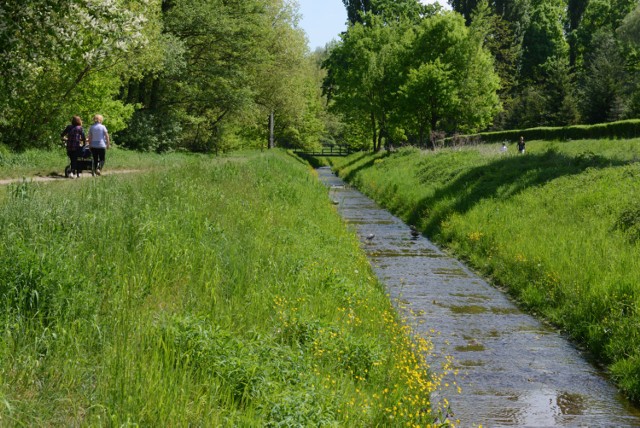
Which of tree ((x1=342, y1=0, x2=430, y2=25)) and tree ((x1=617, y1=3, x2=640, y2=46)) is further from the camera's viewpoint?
tree ((x1=342, y1=0, x2=430, y2=25))

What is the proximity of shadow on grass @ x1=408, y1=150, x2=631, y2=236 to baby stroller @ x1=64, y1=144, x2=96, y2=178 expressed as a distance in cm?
1021

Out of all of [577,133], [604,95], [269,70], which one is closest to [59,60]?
[269,70]

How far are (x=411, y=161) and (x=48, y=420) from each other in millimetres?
31330

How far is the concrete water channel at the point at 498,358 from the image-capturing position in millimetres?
6605

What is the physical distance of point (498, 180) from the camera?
2052cm

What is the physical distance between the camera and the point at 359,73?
54.4m

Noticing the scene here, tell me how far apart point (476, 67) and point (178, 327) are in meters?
40.5

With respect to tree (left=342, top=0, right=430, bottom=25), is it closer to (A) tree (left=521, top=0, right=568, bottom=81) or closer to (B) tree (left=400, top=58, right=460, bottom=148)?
(A) tree (left=521, top=0, right=568, bottom=81)

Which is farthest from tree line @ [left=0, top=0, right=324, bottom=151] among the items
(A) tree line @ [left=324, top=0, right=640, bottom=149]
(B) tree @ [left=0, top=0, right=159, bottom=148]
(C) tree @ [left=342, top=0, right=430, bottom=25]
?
(C) tree @ [left=342, top=0, right=430, bottom=25]

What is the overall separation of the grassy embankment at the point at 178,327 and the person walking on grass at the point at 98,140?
25.5 feet

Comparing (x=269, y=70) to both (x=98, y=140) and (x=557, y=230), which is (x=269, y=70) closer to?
(x=98, y=140)

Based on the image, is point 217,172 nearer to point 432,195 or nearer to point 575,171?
point 432,195

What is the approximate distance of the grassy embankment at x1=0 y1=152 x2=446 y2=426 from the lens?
13.1ft

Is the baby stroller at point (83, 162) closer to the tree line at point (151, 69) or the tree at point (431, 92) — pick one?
the tree line at point (151, 69)
